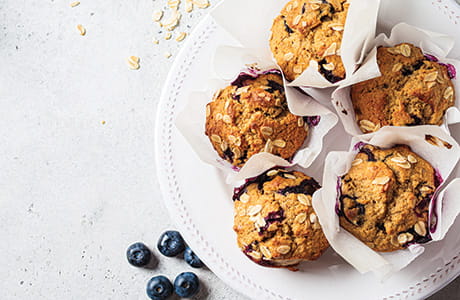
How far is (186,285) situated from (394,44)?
118 centimetres

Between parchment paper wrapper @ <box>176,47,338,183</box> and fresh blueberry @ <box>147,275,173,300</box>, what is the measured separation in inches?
23.3

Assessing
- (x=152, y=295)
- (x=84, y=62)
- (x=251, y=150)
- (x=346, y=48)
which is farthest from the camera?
(x=84, y=62)

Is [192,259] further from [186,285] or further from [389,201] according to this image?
[389,201]

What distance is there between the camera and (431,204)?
1619 mm

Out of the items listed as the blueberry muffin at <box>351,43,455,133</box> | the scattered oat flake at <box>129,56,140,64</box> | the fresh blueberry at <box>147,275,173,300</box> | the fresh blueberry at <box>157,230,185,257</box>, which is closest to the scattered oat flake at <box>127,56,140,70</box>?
the scattered oat flake at <box>129,56,140,64</box>

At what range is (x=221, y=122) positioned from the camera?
1.78 meters

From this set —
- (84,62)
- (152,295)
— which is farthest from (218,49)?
(152,295)

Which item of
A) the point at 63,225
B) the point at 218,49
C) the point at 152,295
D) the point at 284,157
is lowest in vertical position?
the point at 152,295

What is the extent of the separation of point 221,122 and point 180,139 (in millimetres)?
223

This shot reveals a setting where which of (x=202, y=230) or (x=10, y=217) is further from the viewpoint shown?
(x=10, y=217)

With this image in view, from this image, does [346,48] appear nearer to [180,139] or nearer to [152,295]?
[180,139]

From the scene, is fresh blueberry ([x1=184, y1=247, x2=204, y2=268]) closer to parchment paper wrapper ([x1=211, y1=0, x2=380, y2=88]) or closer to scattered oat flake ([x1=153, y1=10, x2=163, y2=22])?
parchment paper wrapper ([x1=211, y1=0, x2=380, y2=88])

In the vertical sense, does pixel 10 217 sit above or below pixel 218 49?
below

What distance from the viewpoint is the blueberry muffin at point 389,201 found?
1625mm
